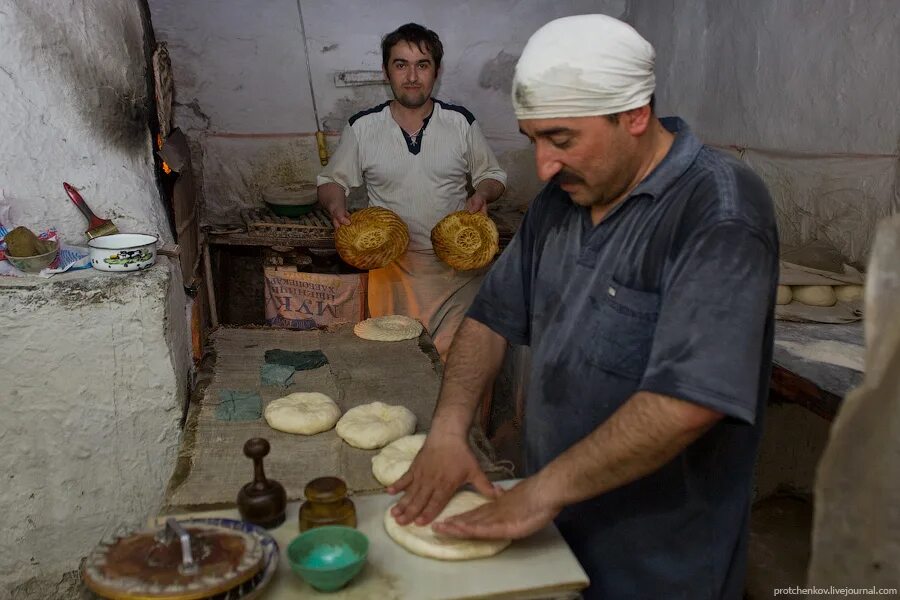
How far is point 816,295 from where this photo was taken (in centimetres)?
338

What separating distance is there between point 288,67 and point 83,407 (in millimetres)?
3445

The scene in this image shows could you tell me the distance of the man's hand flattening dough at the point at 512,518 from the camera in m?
1.56

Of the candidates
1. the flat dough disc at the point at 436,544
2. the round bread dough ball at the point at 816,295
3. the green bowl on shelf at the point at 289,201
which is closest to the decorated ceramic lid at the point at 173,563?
the flat dough disc at the point at 436,544

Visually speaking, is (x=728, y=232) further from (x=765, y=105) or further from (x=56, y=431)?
(x=765, y=105)

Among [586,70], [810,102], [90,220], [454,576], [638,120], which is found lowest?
[454,576]

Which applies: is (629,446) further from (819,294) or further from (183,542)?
(819,294)

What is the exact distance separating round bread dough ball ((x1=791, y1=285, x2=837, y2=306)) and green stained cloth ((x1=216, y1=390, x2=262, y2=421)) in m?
2.48

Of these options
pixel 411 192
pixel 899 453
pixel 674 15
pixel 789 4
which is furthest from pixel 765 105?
pixel 899 453

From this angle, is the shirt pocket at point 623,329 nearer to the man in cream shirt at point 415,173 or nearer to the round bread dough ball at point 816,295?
the round bread dough ball at point 816,295

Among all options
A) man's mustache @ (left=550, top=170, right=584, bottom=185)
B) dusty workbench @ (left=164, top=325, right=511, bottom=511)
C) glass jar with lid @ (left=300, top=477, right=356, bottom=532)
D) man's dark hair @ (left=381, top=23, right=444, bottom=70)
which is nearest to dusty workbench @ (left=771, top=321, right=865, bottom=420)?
dusty workbench @ (left=164, top=325, right=511, bottom=511)

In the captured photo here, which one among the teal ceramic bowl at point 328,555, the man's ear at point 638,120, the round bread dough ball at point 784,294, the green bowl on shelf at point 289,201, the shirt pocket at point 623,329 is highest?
the man's ear at point 638,120

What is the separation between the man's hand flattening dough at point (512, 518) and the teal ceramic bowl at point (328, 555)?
191 mm

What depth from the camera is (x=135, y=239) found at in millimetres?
2895

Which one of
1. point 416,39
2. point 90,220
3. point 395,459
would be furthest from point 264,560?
point 416,39
